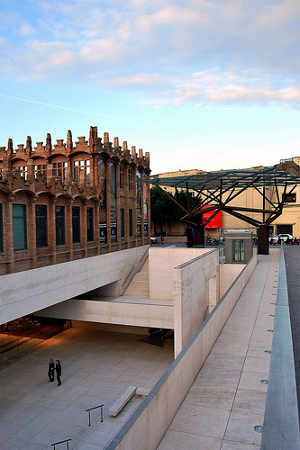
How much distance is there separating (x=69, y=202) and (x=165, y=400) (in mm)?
16993

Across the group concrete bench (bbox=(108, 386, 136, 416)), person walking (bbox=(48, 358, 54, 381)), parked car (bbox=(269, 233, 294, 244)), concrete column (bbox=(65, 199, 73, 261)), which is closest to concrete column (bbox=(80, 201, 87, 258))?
concrete column (bbox=(65, 199, 73, 261))

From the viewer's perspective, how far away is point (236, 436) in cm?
663

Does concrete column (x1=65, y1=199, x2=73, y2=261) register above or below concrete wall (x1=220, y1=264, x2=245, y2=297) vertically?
above

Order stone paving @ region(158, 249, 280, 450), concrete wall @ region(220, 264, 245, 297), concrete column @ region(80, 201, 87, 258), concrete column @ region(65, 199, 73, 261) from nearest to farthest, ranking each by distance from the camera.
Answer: stone paving @ region(158, 249, 280, 450) < concrete column @ region(65, 199, 73, 261) < concrete column @ region(80, 201, 87, 258) < concrete wall @ region(220, 264, 245, 297)

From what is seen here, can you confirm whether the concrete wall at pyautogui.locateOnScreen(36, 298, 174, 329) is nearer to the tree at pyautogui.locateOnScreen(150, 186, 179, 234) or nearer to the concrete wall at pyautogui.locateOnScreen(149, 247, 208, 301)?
the concrete wall at pyautogui.locateOnScreen(149, 247, 208, 301)

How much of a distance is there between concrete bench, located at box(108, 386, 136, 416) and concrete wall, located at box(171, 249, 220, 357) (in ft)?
8.81

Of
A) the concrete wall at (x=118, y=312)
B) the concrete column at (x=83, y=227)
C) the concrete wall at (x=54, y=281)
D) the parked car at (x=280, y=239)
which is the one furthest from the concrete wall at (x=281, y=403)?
the parked car at (x=280, y=239)

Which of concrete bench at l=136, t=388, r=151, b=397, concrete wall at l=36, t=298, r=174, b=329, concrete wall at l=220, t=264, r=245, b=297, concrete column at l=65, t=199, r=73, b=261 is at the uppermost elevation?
concrete column at l=65, t=199, r=73, b=261

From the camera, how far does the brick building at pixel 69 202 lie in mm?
17578

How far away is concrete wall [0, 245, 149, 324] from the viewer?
53.4 ft

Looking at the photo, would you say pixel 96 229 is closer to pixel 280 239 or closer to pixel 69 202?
pixel 69 202

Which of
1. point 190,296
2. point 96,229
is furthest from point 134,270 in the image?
point 190,296

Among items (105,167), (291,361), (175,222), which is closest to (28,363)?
(105,167)

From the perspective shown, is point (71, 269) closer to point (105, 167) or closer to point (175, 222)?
point (105, 167)
